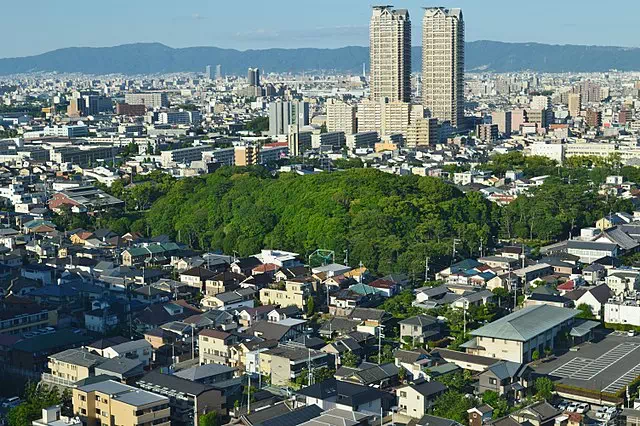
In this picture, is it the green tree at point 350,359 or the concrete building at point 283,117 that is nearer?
the green tree at point 350,359

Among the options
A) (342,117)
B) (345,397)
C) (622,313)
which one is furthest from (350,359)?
(342,117)

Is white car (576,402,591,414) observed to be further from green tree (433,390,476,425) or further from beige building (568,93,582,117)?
beige building (568,93,582,117)

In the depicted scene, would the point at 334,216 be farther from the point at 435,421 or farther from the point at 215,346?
the point at 435,421

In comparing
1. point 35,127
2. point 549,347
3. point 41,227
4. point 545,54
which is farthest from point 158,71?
point 549,347

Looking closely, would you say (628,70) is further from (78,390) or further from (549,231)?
(78,390)

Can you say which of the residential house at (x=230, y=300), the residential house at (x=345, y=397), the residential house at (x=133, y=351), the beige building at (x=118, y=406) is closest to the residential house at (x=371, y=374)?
the residential house at (x=345, y=397)

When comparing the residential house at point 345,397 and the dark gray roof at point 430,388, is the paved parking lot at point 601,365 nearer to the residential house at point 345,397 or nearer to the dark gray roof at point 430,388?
the dark gray roof at point 430,388

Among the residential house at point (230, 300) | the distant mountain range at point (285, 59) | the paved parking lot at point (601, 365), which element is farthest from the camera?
the distant mountain range at point (285, 59)
